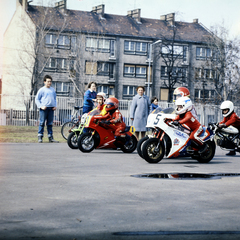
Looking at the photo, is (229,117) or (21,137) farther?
(21,137)

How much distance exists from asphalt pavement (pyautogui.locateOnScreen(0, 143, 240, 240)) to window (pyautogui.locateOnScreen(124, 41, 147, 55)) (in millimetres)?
54048

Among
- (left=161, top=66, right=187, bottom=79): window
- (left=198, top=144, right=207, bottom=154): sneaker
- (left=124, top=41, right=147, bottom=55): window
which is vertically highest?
(left=124, top=41, right=147, bottom=55): window

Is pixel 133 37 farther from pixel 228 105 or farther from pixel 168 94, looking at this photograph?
pixel 228 105

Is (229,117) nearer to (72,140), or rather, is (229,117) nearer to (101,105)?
(101,105)

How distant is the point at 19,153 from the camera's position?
436 inches

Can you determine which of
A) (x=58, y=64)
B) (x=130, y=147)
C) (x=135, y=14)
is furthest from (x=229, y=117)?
(x=135, y=14)

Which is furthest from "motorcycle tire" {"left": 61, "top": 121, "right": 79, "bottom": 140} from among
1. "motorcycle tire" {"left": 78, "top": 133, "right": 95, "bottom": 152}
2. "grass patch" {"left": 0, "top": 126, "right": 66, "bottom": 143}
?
"motorcycle tire" {"left": 78, "top": 133, "right": 95, "bottom": 152}

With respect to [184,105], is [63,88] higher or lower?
higher

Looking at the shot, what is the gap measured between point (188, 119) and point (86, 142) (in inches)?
117

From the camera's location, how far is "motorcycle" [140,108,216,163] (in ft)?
31.6

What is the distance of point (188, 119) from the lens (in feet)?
32.7

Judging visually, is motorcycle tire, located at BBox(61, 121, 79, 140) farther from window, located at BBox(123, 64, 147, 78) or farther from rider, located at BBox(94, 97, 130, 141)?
window, located at BBox(123, 64, 147, 78)

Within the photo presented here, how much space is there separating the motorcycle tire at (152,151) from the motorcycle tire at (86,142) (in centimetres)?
246

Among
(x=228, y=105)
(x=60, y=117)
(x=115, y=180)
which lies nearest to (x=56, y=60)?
(x=60, y=117)
